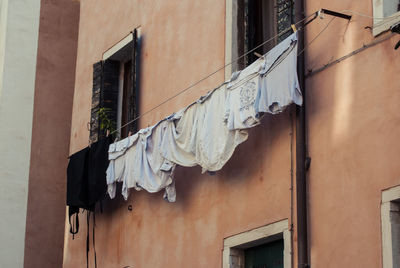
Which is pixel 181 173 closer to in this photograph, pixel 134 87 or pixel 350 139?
pixel 134 87

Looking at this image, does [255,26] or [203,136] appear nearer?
[203,136]

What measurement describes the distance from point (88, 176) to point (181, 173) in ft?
6.27

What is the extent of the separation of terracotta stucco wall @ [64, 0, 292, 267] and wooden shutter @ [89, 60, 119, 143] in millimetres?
326

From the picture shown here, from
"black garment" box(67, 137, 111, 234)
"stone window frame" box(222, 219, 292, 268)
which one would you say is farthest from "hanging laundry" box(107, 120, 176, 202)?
"stone window frame" box(222, 219, 292, 268)

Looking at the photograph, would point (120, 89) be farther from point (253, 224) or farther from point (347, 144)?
point (347, 144)

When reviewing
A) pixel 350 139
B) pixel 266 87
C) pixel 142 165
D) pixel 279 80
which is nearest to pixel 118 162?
pixel 142 165

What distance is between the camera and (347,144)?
8586 mm

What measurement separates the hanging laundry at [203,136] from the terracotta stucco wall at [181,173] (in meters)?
0.29

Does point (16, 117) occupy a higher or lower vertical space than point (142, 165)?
higher

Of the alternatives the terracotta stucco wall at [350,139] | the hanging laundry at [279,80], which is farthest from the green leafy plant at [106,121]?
the terracotta stucco wall at [350,139]

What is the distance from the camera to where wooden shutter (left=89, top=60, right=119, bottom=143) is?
13.6 m

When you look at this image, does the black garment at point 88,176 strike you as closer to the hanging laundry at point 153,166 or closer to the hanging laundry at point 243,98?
the hanging laundry at point 153,166

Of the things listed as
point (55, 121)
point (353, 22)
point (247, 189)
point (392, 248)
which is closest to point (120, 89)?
point (55, 121)

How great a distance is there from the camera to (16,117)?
1642 cm
